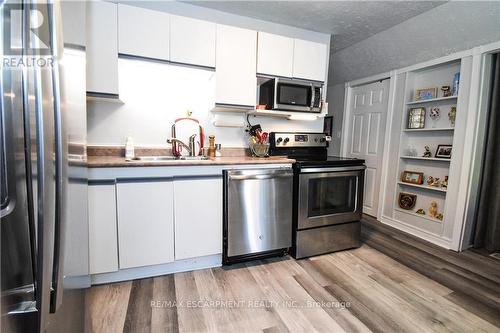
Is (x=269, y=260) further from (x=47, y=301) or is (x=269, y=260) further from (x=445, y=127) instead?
(x=445, y=127)

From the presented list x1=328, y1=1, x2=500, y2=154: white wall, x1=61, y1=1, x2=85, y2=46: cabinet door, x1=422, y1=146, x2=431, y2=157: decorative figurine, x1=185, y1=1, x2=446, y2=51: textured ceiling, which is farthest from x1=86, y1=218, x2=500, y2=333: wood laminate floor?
x1=185, y1=1, x2=446, y2=51: textured ceiling

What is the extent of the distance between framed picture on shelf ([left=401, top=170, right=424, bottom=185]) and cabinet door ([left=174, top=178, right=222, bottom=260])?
252 centimetres

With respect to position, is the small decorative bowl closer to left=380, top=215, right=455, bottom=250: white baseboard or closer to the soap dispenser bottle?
the soap dispenser bottle

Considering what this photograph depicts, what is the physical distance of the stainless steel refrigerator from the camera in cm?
52

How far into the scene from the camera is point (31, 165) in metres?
0.57

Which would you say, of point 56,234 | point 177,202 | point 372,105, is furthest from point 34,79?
point 372,105

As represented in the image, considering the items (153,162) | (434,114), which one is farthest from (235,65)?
(434,114)

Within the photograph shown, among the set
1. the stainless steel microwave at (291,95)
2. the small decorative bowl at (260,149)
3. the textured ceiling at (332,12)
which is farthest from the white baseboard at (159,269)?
the textured ceiling at (332,12)

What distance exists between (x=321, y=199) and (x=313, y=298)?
2.80 ft

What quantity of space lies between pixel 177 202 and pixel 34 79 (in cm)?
130

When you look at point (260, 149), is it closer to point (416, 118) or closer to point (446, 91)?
point (416, 118)

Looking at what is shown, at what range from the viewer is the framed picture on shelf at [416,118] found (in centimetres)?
281

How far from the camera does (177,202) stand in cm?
175

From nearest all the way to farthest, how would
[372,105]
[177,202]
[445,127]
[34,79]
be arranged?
[34,79] → [177,202] → [445,127] → [372,105]
